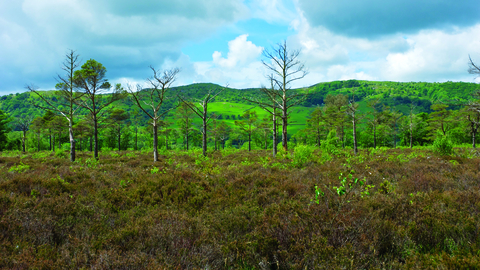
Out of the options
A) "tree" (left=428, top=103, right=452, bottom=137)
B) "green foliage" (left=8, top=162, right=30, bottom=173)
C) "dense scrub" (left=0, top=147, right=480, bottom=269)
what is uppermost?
"tree" (left=428, top=103, right=452, bottom=137)

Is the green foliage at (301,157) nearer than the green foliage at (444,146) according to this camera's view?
Yes

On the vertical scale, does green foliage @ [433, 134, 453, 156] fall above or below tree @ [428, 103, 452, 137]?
below

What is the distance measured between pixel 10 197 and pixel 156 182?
3.37 meters

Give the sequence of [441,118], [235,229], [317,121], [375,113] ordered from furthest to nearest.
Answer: [317,121], [441,118], [375,113], [235,229]

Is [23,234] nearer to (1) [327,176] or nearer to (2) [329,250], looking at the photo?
(2) [329,250]

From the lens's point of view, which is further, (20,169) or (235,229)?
(20,169)

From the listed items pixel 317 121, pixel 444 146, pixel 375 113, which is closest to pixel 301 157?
pixel 444 146

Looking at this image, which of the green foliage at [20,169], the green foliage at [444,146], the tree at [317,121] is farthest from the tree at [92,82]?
the tree at [317,121]

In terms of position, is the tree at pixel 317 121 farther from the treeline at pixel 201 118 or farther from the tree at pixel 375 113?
the tree at pixel 375 113

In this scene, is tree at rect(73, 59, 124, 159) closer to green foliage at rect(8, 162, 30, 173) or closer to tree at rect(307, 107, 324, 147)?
green foliage at rect(8, 162, 30, 173)

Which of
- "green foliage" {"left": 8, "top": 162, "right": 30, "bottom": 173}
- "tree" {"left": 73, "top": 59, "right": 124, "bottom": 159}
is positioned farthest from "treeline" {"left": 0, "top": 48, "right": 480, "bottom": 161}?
"green foliage" {"left": 8, "top": 162, "right": 30, "bottom": 173}

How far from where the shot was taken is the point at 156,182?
6.83 meters

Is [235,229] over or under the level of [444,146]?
under

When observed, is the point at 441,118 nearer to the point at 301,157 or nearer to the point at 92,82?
the point at 301,157
